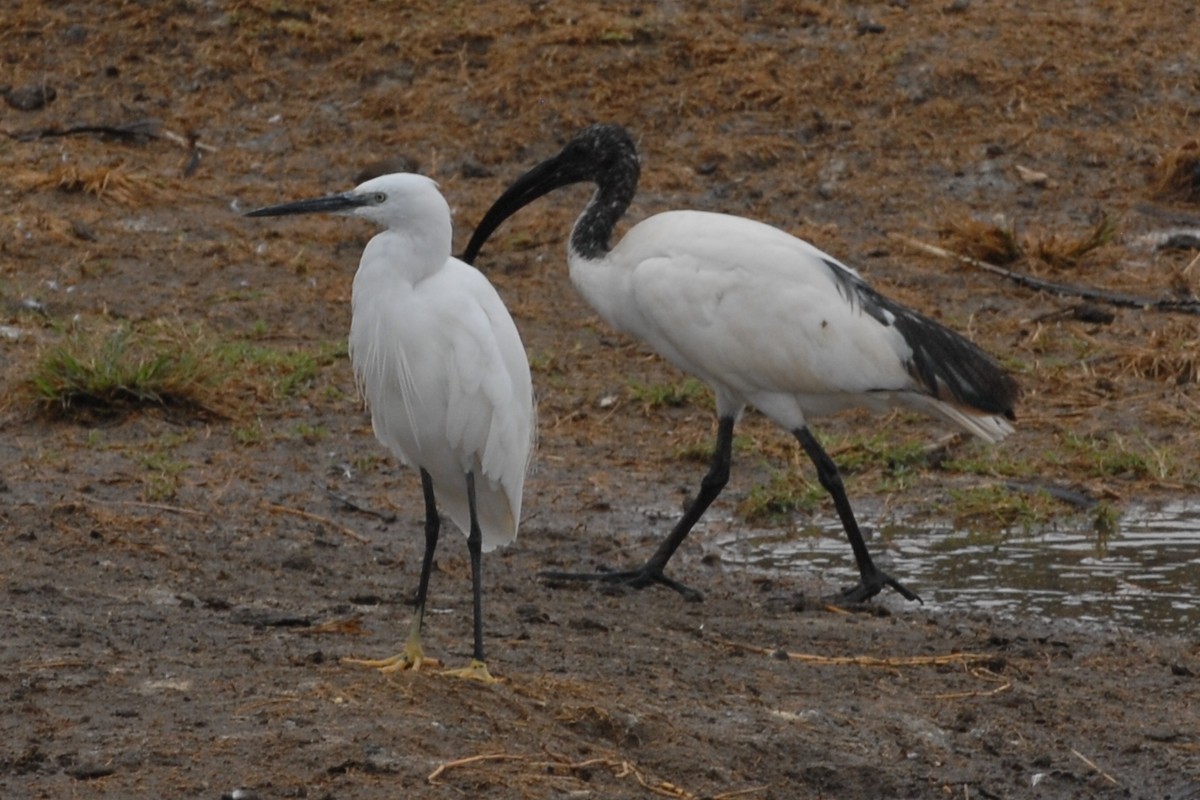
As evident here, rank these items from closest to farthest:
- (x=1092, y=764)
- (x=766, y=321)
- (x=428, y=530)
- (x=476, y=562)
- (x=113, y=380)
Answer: (x=1092, y=764) → (x=476, y=562) → (x=428, y=530) → (x=766, y=321) → (x=113, y=380)

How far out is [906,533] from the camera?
27.3 ft

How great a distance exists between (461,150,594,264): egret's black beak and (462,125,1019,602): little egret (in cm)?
67

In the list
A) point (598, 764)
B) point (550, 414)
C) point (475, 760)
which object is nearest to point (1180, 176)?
point (550, 414)

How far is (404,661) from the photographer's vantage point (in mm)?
5578

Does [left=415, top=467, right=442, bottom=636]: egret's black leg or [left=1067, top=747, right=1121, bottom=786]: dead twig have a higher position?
[left=415, top=467, right=442, bottom=636]: egret's black leg

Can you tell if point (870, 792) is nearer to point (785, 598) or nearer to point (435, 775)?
point (435, 775)

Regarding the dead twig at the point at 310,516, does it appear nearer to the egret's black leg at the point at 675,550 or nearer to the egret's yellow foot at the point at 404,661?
the egret's black leg at the point at 675,550

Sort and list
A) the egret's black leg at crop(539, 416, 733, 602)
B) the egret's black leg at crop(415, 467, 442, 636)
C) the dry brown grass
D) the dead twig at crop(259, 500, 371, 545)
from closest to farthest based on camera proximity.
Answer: the egret's black leg at crop(415, 467, 442, 636)
the egret's black leg at crop(539, 416, 733, 602)
the dead twig at crop(259, 500, 371, 545)
the dry brown grass

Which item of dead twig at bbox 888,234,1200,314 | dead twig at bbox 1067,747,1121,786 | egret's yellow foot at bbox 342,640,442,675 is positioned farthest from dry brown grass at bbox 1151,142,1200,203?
egret's yellow foot at bbox 342,640,442,675

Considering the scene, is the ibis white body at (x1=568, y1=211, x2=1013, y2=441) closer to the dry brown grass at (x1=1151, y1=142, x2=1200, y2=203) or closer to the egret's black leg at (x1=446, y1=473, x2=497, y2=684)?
the egret's black leg at (x1=446, y1=473, x2=497, y2=684)

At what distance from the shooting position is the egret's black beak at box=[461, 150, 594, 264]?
27.8ft

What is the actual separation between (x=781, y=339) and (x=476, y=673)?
8.42ft

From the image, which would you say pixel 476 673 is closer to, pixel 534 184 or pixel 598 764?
pixel 598 764

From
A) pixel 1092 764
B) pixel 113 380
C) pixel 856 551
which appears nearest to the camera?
pixel 1092 764
